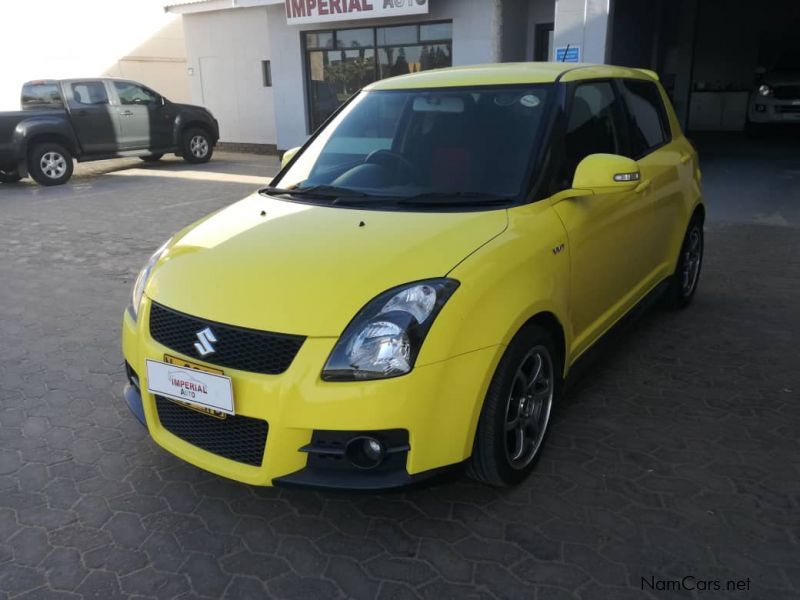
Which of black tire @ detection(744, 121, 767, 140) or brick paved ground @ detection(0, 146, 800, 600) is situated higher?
brick paved ground @ detection(0, 146, 800, 600)

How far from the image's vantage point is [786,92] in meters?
15.6

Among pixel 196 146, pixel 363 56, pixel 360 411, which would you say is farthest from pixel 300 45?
pixel 360 411

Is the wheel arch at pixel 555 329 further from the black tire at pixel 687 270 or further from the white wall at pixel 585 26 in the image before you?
the white wall at pixel 585 26

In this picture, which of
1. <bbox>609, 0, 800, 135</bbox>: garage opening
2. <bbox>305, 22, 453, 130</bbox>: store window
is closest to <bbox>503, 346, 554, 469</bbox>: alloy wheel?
<bbox>305, 22, 453, 130</bbox>: store window

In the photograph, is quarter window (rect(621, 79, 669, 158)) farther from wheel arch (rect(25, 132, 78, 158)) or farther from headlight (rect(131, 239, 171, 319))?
wheel arch (rect(25, 132, 78, 158))

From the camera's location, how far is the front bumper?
7.99ft

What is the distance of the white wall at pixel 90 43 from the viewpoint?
19.3m

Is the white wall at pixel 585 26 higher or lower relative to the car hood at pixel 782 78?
higher

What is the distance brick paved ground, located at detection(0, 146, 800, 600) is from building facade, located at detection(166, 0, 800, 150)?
307 inches

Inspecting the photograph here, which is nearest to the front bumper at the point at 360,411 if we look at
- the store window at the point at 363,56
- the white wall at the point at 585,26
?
the white wall at the point at 585,26

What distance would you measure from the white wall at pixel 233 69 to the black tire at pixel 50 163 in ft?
18.6

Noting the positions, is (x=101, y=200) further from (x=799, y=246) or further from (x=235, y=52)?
(x=799, y=246)

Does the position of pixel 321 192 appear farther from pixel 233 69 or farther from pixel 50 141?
pixel 233 69

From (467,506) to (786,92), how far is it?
16.2 metres
